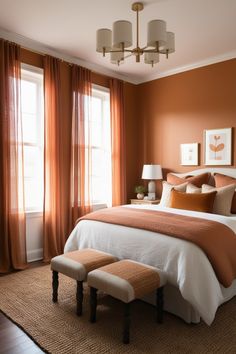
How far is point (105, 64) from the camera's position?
4688 mm

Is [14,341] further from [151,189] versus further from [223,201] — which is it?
[151,189]

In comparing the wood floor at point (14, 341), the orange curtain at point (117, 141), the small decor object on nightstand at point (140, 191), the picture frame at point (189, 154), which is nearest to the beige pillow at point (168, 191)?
the picture frame at point (189, 154)

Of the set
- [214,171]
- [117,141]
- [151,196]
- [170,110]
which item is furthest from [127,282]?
[170,110]

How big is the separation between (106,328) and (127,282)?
51 centimetres

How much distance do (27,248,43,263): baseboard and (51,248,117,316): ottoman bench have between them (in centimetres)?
135

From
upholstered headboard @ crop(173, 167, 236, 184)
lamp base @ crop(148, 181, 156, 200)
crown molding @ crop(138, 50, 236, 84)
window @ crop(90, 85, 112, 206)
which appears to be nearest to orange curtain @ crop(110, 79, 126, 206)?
window @ crop(90, 85, 112, 206)

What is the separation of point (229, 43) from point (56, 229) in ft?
11.5

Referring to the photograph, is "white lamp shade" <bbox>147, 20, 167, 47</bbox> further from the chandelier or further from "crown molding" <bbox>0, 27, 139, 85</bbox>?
"crown molding" <bbox>0, 27, 139, 85</bbox>

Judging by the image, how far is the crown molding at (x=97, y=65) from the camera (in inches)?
147

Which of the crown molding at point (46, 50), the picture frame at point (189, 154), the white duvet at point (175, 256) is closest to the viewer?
the white duvet at point (175, 256)

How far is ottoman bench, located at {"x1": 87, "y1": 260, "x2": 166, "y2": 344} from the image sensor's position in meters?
2.10

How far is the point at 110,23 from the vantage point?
11.0 ft

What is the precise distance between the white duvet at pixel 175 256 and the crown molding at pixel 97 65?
2.56m

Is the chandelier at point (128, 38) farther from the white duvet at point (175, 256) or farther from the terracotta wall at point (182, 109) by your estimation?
the terracotta wall at point (182, 109)
